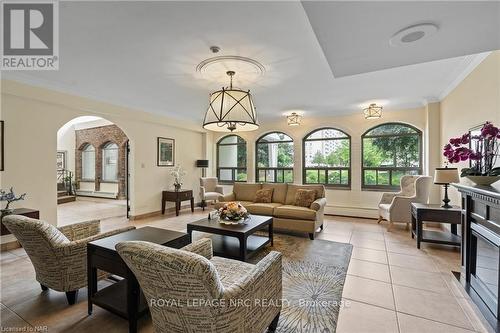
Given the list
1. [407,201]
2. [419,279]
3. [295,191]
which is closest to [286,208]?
[295,191]

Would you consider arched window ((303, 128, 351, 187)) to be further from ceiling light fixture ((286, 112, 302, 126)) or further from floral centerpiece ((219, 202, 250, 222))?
floral centerpiece ((219, 202, 250, 222))

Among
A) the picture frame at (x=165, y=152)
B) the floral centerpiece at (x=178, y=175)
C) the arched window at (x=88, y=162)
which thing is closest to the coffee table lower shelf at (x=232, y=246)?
Result: the floral centerpiece at (x=178, y=175)

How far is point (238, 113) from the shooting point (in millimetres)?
2855

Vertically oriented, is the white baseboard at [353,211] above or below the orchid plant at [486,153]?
below

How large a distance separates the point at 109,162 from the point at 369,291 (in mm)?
9263

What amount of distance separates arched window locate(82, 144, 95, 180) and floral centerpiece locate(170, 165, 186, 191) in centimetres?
471

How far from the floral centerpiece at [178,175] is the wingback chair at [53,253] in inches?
153

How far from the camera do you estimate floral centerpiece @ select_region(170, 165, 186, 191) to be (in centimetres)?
603

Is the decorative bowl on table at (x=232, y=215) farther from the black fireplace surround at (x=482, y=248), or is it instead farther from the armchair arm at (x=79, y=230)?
the black fireplace surround at (x=482, y=248)

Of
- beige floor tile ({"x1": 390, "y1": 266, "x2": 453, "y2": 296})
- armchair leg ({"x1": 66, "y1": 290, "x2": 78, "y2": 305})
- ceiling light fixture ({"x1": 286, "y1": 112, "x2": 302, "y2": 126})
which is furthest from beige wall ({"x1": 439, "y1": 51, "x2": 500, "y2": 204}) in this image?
armchair leg ({"x1": 66, "y1": 290, "x2": 78, "y2": 305})

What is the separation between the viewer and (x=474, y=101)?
9.98ft

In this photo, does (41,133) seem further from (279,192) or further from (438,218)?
(438,218)

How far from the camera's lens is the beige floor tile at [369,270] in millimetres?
2619

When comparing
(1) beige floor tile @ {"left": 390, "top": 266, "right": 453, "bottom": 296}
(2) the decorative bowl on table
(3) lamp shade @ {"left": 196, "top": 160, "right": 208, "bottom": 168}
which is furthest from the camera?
(3) lamp shade @ {"left": 196, "top": 160, "right": 208, "bottom": 168}
